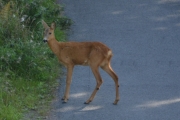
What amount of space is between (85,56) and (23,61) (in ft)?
4.60

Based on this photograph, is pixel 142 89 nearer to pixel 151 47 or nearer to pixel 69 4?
pixel 151 47

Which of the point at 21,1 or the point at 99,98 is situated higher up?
the point at 21,1

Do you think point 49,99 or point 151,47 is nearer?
point 49,99

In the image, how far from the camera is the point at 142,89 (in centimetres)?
1152

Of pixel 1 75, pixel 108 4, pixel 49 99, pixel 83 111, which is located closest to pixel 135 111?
pixel 83 111

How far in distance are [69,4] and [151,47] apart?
4.01 meters

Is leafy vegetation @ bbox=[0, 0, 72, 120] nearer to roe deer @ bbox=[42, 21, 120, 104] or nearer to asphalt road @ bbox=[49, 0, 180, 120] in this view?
asphalt road @ bbox=[49, 0, 180, 120]

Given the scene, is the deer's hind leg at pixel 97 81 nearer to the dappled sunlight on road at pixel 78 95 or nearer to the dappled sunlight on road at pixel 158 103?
the dappled sunlight on road at pixel 78 95

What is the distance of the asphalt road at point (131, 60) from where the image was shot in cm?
1051

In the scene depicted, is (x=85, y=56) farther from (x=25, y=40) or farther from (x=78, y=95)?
(x=25, y=40)

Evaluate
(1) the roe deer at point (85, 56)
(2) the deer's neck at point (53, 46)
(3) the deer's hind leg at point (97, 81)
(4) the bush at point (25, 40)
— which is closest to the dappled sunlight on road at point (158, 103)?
(1) the roe deer at point (85, 56)

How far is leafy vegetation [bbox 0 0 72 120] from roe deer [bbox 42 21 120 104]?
2.15ft

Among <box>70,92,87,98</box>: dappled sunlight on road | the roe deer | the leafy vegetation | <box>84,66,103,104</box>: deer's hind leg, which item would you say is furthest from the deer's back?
the leafy vegetation

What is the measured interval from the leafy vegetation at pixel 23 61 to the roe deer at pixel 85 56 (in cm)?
65
